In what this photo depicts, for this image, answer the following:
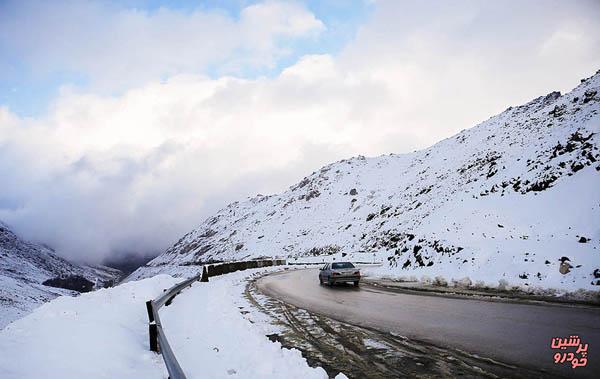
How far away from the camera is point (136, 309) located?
1177 centimetres

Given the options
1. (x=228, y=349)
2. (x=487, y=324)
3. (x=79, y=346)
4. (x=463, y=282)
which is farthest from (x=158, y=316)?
(x=463, y=282)

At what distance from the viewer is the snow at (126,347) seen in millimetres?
5629

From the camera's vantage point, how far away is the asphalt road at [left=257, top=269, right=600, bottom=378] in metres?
6.10

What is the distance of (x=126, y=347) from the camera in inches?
288

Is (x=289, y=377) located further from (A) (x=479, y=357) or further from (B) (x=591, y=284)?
(B) (x=591, y=284)

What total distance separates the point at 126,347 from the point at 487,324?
7223 mm

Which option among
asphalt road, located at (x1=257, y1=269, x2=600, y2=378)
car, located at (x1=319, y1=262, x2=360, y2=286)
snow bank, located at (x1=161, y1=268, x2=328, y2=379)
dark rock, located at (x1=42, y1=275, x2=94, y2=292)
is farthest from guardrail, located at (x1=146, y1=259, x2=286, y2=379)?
dark rock, located at (x1=42, y1=275, x2=94, y2=292)

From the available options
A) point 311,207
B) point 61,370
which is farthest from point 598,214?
point 311,207

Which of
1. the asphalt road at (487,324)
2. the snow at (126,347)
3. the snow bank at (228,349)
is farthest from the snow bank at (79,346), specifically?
the asphalt road at (487,324)

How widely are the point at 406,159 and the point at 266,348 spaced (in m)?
137

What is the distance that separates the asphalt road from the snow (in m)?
2.70

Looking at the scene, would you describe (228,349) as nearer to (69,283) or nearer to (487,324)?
(487,324)

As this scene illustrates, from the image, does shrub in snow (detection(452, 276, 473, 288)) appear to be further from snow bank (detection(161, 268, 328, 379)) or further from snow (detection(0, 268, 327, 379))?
snow (detection(0, 268, 327, 379))

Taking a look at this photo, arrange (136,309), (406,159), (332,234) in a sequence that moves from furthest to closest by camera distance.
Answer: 1. (406,159)
2. (332,234)
3. (136,309)
